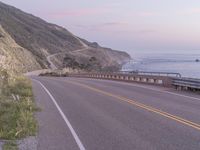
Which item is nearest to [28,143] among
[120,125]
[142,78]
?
[120,125]

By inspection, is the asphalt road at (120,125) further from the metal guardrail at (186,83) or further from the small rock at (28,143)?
the metal guardrail at (186,83)

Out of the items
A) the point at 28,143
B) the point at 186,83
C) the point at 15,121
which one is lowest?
the point at 28,143

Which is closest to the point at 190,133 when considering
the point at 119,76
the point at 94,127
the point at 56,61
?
the point at 94,127

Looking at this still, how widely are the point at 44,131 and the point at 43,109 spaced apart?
19.2 ft

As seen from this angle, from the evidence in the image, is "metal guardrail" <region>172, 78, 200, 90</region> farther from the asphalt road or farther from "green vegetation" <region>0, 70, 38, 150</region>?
"green vegetation" <region>0, 70, 38, 150</region>

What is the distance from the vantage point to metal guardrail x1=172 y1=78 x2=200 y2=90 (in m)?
28.6

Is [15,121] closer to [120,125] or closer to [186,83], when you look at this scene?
[120,125]

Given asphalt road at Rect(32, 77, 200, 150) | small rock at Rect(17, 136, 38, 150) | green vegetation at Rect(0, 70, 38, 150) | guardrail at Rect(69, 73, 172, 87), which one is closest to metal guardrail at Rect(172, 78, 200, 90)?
guardrail at Rect(69, 73, 172, 87)

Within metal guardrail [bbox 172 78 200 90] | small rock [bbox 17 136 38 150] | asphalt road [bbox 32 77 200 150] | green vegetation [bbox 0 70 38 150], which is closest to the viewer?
small rock [bbox 17 136 38 150]

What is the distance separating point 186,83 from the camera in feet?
98.6

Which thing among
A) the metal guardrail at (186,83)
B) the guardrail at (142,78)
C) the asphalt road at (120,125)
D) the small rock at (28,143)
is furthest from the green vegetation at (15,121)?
the guardrail at (142,78)

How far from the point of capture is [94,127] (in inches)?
574

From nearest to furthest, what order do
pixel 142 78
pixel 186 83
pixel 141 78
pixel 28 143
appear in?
pixel 28 143
pixel 186 83
pixel 142 78
pixel 141 78

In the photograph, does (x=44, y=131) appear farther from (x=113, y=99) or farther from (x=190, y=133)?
(x=113, y=99)
